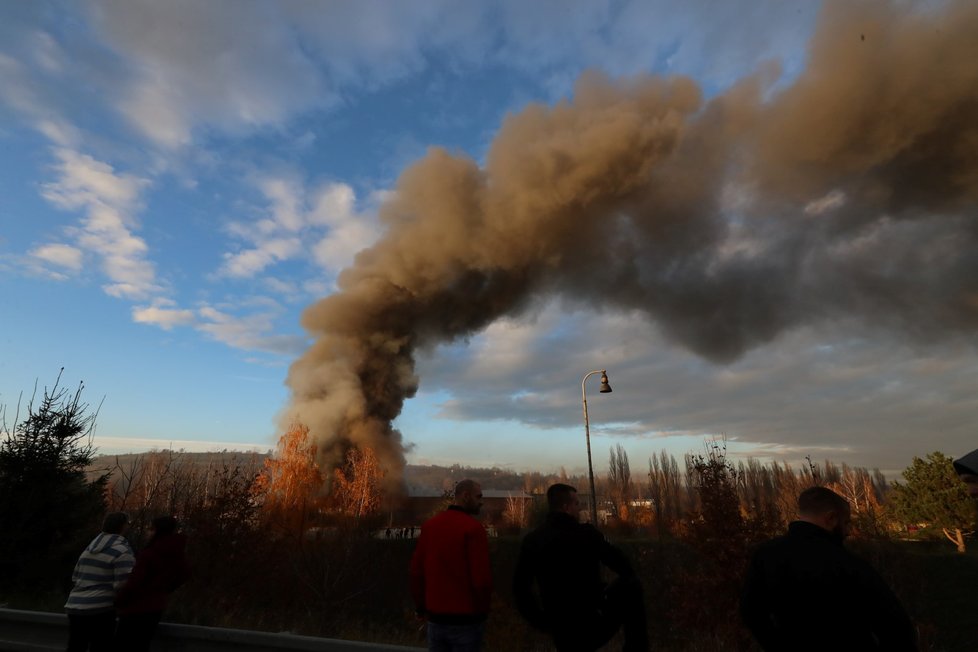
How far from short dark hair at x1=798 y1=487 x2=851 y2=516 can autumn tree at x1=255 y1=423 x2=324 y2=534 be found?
2433cm

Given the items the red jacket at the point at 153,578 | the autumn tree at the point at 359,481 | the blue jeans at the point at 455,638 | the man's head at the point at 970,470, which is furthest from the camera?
the autumn tree at the point at 359,481

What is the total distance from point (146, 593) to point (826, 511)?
4.21 meters

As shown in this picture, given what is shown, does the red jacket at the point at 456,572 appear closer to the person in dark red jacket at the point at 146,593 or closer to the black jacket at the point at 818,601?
the black jacket at the point at 818,601

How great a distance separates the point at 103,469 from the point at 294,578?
6172 mm

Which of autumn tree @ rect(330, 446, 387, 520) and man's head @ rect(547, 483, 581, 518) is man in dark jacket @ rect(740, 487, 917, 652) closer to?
man's head @ rect(547, 483, 581, 518)

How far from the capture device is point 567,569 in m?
2.53

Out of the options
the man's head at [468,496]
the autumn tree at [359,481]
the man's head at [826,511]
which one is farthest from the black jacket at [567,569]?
the autumn tree at [359,481]

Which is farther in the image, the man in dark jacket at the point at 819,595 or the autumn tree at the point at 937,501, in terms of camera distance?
the autumn tree at the point at 937,501

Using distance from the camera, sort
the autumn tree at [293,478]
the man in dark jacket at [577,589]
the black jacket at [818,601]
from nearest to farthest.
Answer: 1. the black jacket at [818,601]
2. the man in dark jacket at [577,589]
3. the autumn tree at [293,478]

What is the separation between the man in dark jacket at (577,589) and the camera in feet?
7.93

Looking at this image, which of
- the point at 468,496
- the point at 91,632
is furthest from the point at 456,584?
the point at 91,632

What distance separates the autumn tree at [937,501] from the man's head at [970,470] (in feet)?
101

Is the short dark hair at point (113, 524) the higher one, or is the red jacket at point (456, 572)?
the short dark hair at point (113, 524)

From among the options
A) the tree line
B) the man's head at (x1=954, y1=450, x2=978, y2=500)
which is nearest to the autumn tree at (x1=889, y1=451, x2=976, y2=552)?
the tree line
